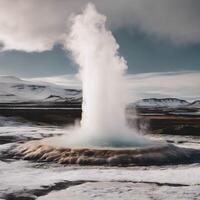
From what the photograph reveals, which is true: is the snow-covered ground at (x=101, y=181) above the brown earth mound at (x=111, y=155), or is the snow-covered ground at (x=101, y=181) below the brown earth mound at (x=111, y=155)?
below

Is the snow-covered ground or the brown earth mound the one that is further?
the brown earth mound

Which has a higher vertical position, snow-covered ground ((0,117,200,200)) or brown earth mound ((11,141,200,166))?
brown earth mound ((11,141,200,166))

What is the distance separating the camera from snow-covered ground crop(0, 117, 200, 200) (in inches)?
846

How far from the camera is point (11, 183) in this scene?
24.0 metres

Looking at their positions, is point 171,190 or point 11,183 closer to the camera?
point 171,190

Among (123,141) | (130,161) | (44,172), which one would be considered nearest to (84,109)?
(123,141)

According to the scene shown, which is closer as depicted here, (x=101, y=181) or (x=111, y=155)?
(x=101, y=181)

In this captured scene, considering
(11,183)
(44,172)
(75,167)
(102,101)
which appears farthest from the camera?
(102,101)

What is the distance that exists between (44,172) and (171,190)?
363 inches

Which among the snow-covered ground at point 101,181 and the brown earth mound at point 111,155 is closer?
the snow-covered ground at point 101,181

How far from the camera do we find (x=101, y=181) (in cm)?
2492

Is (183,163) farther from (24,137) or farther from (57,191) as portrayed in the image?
(24,137)

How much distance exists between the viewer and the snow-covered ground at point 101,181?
2150cm

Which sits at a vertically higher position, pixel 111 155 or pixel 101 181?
pixel 111 155
